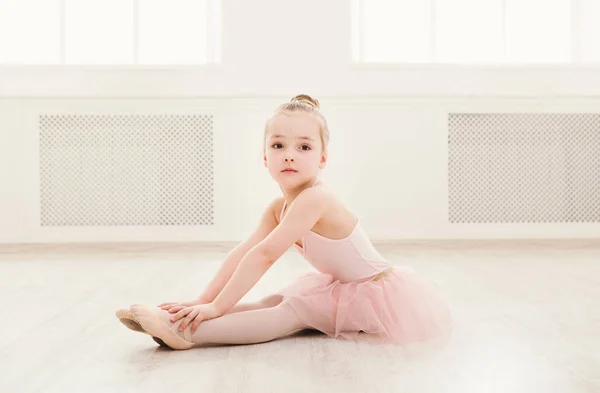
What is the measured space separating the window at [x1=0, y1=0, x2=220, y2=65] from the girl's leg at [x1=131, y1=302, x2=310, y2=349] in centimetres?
238

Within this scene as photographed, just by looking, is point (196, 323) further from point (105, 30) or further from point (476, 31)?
point (476, 31)

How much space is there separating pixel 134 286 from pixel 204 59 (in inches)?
70.6

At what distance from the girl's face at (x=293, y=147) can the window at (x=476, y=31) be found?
2.24 metres

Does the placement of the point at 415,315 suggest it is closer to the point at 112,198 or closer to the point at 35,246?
the point at 112,198

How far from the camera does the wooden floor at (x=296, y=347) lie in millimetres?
997

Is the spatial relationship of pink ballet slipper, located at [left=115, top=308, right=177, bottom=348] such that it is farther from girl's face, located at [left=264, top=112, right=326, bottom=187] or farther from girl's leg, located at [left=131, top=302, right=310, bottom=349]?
girl's face, located at [left=264, top=112, right=326, bottom=187]

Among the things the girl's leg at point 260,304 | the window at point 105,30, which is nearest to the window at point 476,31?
the window at point 105,30

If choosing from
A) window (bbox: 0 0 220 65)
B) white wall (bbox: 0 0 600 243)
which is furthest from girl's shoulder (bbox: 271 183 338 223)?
window (bbox: 0 0 220 65)

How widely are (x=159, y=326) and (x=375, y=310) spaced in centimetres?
43

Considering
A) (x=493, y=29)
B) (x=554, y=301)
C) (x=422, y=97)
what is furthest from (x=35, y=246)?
(x=493, y=29)

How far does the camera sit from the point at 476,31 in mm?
3549

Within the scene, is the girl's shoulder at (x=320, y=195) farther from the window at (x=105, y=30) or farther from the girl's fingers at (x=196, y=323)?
A: the window at (x=105, y=30)

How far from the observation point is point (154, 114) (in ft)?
10.3

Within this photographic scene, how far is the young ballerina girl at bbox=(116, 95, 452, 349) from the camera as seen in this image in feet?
4.01
